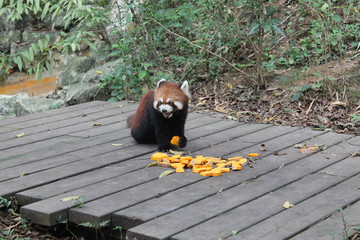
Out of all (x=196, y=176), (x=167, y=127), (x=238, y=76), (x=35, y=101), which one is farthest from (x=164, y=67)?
(x=196, y=176)

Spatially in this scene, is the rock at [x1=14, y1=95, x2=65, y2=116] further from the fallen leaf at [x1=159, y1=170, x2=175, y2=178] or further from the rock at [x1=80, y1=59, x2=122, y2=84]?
the fallen leaf at [x1=159, y1=170, x2=175, y2=178]

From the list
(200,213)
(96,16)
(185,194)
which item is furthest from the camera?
(96,16)

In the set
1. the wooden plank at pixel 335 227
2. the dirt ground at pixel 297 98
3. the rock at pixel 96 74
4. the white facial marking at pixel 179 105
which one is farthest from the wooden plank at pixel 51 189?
the rock at pixel 96 74

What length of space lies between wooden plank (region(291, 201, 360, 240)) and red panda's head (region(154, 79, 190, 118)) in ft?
6.36

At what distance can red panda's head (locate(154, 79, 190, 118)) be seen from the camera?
4922 millimetres

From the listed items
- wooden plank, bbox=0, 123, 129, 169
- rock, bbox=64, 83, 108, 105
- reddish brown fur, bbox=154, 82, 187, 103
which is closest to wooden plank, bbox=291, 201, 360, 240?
reddish brown fur, bbox=154, 82, 187, 103

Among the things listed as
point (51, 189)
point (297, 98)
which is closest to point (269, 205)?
point (51, 189)

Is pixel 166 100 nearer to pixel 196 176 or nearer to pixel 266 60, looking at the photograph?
pixel 196 176

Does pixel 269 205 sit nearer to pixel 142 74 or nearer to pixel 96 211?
pixel 96 211

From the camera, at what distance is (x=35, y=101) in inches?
341

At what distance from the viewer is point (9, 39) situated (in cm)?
1357

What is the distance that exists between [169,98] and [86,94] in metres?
3.21

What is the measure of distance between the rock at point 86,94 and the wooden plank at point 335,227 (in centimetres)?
502

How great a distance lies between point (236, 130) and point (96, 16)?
2717mm
